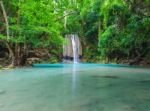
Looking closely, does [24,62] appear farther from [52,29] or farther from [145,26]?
[145,26]

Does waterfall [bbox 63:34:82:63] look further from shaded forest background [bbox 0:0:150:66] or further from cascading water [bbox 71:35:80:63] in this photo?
shaded forest background [bbox 0:0:150:66]

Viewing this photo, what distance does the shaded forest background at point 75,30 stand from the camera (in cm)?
1188

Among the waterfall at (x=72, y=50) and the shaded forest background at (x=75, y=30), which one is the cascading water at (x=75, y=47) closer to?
the waterfall at (x=72, y=50)

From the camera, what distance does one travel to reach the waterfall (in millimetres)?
32078

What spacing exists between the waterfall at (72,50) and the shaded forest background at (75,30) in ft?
2.33

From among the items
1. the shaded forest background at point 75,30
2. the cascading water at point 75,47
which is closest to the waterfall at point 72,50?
the cascading water at point 75,47

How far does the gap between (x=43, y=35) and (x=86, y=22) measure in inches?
541

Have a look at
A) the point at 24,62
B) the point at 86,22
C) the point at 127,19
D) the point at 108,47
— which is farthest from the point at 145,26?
the point at 86,22

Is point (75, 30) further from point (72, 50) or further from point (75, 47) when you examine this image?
point (72, 50)

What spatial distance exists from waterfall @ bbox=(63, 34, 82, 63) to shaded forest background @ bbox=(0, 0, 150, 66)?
71 cm

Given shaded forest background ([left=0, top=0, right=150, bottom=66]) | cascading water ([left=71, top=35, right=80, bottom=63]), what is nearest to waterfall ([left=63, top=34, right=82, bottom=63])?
cascading water ([left=71, top=35, right=80, bottom=63])

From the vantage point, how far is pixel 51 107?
530cm

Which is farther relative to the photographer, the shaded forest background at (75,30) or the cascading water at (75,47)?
the cascading water at (75,47)

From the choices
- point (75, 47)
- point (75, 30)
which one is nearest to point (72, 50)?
point (75, 47)
